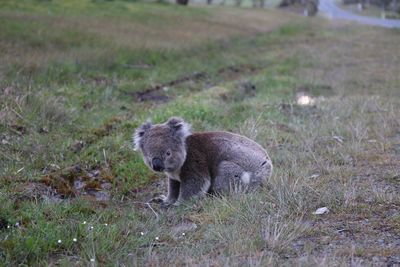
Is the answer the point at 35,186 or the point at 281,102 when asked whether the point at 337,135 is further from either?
the point at 35,186

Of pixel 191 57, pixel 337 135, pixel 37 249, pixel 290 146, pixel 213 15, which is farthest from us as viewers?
pixel 213 15

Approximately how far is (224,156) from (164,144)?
2.79ft

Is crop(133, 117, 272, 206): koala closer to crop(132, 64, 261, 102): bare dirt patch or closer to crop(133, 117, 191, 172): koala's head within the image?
crop(133, 117, 191, 172): koala's head

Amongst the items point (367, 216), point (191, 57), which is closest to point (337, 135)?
point (367, 216)

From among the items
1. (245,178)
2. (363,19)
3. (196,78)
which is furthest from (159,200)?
(363,19)

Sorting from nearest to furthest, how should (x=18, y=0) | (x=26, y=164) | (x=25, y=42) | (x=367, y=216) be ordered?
(x=367, y=216), (x=26, y=164), (x=25, y=42), (x=18, y=0)

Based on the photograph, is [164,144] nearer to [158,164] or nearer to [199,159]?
[158,164]

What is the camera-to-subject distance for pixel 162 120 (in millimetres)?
9758

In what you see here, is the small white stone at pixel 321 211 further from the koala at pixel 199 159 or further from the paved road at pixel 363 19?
the paved road at pixel 363 19

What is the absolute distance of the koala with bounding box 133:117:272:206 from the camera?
21.7ft

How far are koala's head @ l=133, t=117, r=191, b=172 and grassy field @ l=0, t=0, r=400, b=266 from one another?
1.80 feet

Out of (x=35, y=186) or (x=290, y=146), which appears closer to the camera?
(x=35, y=186)

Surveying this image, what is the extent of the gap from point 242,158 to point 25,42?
31.1 ft

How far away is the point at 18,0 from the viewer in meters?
21.2
